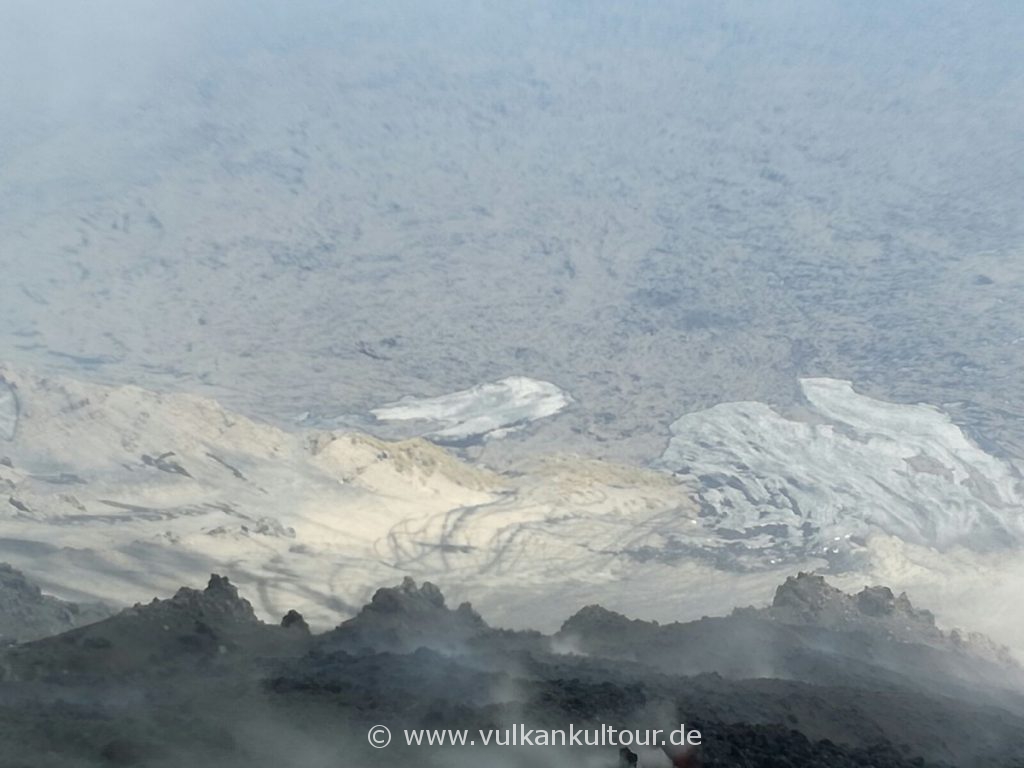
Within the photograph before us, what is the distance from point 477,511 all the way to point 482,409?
21.6 feet

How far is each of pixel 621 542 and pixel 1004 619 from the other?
31.2 ft

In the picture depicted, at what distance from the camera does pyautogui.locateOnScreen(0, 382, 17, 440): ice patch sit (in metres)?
25.4

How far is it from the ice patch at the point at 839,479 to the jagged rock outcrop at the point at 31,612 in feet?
55.9

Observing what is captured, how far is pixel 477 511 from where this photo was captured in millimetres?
28781

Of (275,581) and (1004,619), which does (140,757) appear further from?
(1004,619)

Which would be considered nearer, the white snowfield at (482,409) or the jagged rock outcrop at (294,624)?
the jagged rock outcrop at (294,624)

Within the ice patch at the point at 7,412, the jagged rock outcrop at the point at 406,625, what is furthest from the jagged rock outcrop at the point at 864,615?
the ice patch at the point at 7,412

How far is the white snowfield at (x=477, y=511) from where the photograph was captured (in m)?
21.7

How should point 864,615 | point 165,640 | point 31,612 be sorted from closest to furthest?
1. point 165,640
2. point 31,612
3. point 864,615

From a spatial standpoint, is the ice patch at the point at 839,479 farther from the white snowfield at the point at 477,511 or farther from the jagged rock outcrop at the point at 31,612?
A: the jagged rock outcrop at the point at 31,612

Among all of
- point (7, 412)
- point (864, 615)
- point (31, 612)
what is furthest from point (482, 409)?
point (31, 612)

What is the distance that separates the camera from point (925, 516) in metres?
28.5

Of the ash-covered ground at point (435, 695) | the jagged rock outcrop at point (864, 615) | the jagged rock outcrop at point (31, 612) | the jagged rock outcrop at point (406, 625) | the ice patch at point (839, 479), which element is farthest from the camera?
the ice patch at point (839, 479)

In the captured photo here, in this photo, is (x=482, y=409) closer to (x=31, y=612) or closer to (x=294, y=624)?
(x=31, y=612)
